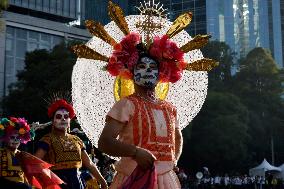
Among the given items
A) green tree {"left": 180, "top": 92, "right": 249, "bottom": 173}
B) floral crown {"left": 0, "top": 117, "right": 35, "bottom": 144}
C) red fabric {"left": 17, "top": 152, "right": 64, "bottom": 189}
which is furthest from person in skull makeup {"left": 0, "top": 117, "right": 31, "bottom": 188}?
green tree {"left": 180, "top": 92, "right": 249, "bottom": 173}

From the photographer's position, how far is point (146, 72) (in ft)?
15.0

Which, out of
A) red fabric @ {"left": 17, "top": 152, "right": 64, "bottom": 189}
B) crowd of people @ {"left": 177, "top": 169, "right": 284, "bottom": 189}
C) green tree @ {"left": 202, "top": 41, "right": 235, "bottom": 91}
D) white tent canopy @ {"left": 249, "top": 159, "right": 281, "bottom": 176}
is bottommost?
crowd of people @ {"left": 177, "top": 169, "right": 284, "bottom": 189}

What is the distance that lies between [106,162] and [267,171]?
23898 millimetres

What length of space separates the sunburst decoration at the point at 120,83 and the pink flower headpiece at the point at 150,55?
17.9 inches

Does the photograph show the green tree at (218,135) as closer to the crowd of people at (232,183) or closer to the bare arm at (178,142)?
the crowd of people at (232,183)

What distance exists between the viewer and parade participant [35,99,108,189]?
24.0ft

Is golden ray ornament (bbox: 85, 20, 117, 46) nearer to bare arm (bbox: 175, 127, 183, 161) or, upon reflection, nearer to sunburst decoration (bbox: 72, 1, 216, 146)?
sunburst decoration (bbox: 72, 1, 216, 146)

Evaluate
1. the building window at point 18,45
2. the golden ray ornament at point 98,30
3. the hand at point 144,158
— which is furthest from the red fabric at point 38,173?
the building window at point 18,45

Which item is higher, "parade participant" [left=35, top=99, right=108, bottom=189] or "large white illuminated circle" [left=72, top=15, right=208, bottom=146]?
"large white illuminated circle" [left=72, top=15, right=208, bottom=146]

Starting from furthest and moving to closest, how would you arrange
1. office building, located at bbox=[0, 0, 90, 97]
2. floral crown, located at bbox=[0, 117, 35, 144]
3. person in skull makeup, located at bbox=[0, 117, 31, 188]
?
office building, located at bbox=[0, 0, 90, 97], floral crown, located at bbox=[0, 117, 35, 144], person in skull makeup, located at bbox=[0, 117, 31, 188]

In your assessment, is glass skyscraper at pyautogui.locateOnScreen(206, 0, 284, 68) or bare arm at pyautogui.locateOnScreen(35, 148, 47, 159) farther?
glass skyscraper at pyautogui.locateOnScreen(206, 0, 284, 68)

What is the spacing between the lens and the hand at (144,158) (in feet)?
13.0

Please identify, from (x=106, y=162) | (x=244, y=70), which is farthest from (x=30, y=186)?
(x=244, y=70)

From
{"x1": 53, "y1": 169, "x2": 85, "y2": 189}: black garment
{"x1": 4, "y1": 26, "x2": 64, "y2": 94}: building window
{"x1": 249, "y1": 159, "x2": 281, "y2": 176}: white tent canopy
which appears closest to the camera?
{"x1": 53, "y1": 169, "x2": 85, "y2": 189}: black garment
